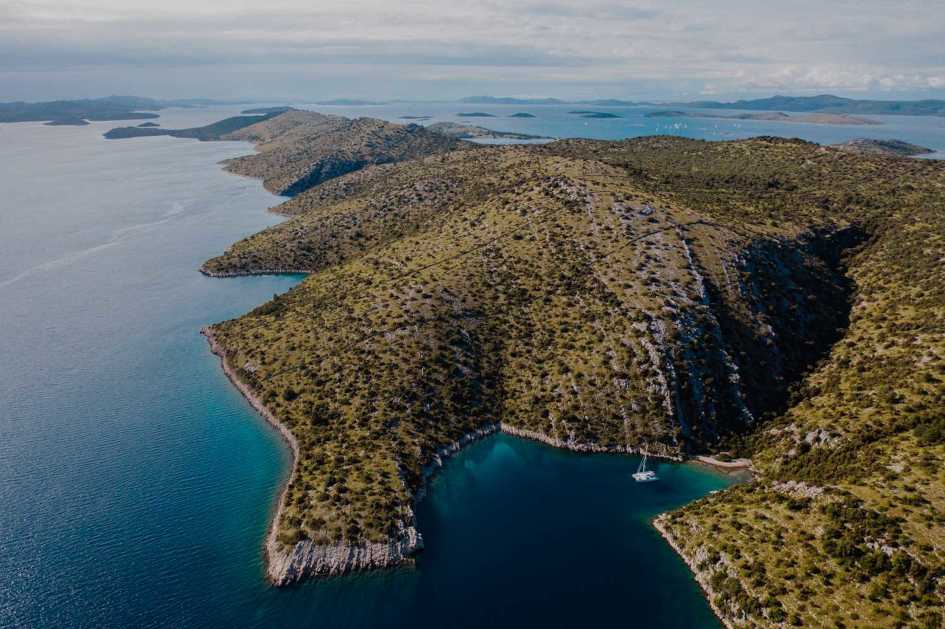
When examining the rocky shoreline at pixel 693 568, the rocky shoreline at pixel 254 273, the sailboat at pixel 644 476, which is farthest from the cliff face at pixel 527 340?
the rocky shoreline at pixel 254 273

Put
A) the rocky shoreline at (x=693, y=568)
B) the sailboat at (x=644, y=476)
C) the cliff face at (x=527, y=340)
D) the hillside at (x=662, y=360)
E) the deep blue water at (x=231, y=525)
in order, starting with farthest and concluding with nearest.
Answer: the cliff face at (x=527, y=340), the sailboat at (x=644, y=476), the hillside at (x=662, y=360), the deep blue water at (x=231, y=525), the rocky shoreline at (x=693, y=568)

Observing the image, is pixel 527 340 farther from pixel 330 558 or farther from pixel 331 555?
pixel 330 558

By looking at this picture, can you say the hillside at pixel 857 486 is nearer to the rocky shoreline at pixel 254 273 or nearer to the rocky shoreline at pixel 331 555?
the rocky shoreline at pixel 331 555

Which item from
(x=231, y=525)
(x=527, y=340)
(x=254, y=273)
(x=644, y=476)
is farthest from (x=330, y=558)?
(x=254, y=273)

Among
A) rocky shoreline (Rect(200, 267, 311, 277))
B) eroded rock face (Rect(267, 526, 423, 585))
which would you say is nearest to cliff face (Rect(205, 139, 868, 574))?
eroded rock face (Rect(267, 526, 423, 585))

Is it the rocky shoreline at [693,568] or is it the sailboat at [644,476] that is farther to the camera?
the sailboat at [644,476]

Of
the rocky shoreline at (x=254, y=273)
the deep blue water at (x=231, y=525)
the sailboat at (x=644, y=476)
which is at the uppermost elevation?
the rocky shoreline at (x=254, y=273)

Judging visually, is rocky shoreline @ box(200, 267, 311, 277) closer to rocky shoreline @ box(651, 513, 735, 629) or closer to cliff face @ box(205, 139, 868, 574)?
cliff face @ box(205, 139, 868, 574)

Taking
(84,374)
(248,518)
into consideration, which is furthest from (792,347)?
(84,374)
